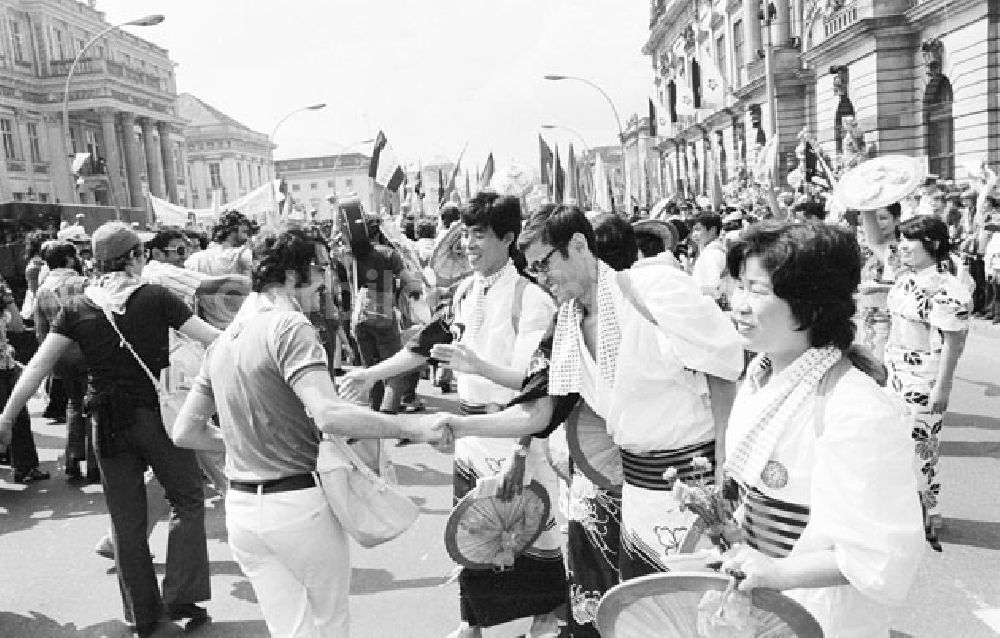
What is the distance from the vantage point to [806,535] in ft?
6.19

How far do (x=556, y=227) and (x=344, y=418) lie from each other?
982 mm

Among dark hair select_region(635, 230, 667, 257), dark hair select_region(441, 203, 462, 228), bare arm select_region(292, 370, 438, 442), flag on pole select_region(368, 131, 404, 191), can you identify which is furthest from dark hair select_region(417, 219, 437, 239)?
bare arm select_region(292, 370, 438, 442)

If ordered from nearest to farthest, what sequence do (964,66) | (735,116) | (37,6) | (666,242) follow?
(666,242) < (964,66) < (735,116) < (37,6)

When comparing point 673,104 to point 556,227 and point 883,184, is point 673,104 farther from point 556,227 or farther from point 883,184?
point 556,227

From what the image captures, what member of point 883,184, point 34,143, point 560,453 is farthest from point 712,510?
point 34,143

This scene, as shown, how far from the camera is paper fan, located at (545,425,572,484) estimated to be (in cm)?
375

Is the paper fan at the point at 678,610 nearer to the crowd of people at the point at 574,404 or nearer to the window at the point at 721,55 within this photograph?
the crowd of people at the point at 574,404

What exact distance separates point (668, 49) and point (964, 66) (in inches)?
1849

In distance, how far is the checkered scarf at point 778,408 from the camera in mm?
2004

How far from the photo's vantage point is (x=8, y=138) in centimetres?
5691

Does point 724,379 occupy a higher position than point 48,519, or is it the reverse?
point 724,379

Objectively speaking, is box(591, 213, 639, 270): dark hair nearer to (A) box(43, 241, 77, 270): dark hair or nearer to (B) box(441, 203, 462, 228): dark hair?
(A) box(43, 241, 77, 270): dark hair

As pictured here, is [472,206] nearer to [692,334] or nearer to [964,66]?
[692,334]

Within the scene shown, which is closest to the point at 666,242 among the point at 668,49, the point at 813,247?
the point at 813,247
